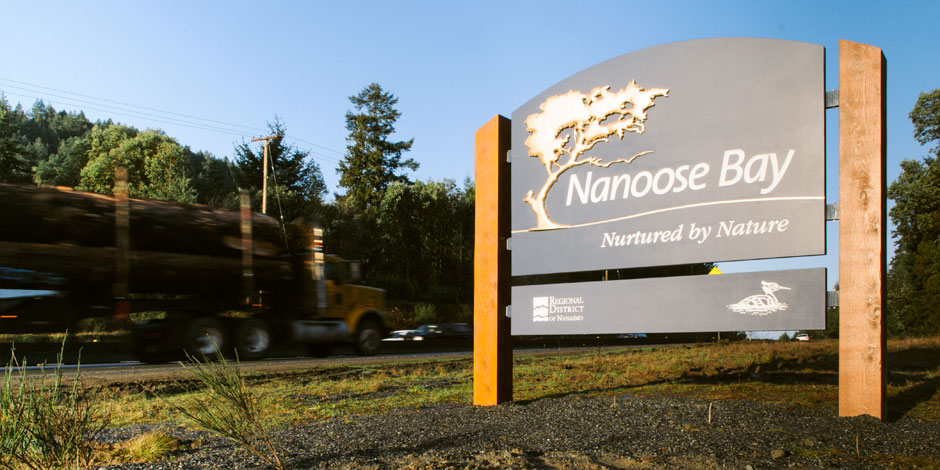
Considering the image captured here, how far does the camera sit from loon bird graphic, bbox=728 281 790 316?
6051 millimetres

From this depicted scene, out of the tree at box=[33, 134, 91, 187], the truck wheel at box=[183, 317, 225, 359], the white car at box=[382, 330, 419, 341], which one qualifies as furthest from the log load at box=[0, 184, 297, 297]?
the tree at box=[33, 134, 91, 187]

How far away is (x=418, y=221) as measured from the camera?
128 feet

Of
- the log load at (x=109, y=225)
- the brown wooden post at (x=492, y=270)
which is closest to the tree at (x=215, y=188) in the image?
the brown wooden post at (x=492, y=270)

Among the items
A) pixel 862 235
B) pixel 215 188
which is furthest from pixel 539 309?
pixel 215 188

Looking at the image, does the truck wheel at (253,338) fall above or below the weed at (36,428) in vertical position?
above

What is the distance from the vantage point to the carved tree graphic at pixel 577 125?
715 cm

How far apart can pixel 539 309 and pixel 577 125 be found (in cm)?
236

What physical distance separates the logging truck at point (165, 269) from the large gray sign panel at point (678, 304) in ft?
11.9

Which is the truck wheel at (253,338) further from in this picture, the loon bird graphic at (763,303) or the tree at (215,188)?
the tree at (215,188)

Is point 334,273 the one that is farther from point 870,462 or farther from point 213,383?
point 870,462

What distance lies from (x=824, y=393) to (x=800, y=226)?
2604mm

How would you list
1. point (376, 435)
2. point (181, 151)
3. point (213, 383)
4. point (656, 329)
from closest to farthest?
point (213, 383) → point (376, 435) → point (656, 329) → point (181, 151)

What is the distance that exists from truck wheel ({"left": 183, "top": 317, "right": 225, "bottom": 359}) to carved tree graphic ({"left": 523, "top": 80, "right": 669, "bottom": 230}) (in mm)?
4461

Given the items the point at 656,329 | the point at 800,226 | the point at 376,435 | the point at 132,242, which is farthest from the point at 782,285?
the point at 132,242
